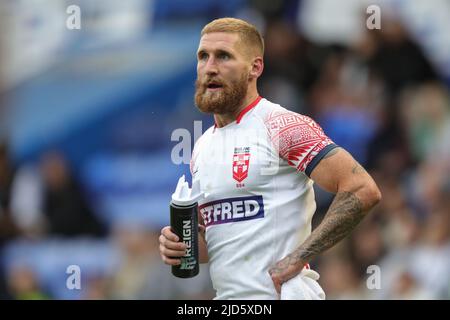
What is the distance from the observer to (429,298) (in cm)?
954


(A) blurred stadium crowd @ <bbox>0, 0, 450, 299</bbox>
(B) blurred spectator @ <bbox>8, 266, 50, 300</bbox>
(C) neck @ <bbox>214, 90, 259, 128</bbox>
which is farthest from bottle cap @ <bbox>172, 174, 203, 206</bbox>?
(B) blurred spectator @ <bbox>8, 266, 50, 300</bbox>

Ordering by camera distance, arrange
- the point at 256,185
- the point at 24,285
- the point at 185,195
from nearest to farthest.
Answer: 1. the point at 185,195
2. the point at 256,185
3. the point at 24,285

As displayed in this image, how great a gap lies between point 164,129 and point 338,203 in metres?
6.05

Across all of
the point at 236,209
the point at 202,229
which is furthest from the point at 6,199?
the point at 236,209

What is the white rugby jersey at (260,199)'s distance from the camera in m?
5.00

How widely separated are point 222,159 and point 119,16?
Answer: 6.18m

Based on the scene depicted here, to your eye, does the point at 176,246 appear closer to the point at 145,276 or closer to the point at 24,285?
the point at 145,276

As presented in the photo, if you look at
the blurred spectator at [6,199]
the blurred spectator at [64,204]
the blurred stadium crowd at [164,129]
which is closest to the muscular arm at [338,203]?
the blurred stadium crowd at [164,129]

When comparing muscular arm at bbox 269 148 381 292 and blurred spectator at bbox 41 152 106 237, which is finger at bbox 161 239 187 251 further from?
blurred spectator at bbox 41 152 106 237

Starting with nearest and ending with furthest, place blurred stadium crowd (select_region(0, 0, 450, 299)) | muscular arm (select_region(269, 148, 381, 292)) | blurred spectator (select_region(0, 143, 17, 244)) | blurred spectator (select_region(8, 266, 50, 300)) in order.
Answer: muscular arm (select_region(269, 148, 381, 292)) → blurred stadium crowd (select_region(0, 0, 450, 299)) → blurred spectator (select_region(8, 266, 50, 300)) → blurred spectator (select_region(0, 143, 17, 244))

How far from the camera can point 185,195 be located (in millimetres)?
4953

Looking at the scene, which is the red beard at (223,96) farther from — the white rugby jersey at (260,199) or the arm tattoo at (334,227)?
the arm tattoo at (334,227)

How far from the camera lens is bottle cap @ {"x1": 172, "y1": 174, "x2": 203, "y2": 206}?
4.90 metres

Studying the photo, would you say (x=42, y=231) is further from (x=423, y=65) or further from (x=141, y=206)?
(x=423, y=65)
